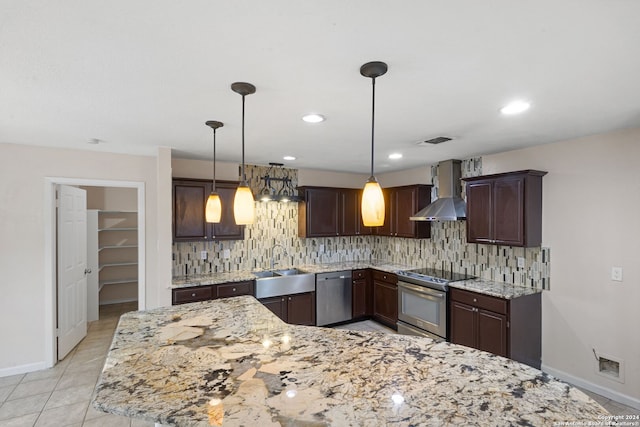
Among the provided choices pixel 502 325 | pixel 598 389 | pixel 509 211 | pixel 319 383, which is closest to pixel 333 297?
pixel 502 325

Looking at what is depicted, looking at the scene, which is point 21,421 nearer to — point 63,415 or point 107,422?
point 63,415

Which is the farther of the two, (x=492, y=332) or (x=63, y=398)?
(x=492, y=332)

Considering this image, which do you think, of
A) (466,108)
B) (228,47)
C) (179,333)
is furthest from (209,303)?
(466,108)

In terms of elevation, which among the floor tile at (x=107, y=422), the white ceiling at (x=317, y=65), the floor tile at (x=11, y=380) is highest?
the white ceiling at (x=317, y=65)

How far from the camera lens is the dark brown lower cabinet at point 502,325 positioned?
3.12 meters

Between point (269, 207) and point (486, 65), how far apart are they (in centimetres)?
362

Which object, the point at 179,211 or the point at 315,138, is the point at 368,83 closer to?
the point at 315,138

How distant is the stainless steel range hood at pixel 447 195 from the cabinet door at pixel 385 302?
113cm

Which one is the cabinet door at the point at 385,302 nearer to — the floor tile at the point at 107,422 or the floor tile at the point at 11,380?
the floor tile at the point at 107,422

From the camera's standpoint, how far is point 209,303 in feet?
8.77

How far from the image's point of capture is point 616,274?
2.83m

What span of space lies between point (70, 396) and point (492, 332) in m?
4.17

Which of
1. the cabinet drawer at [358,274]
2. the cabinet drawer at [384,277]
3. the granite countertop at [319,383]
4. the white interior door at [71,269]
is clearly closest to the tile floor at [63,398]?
the white interior door at [71,269]

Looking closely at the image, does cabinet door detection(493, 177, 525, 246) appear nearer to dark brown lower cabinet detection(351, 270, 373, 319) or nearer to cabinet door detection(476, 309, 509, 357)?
cabinet door detection(476, 309, 509, 357)
